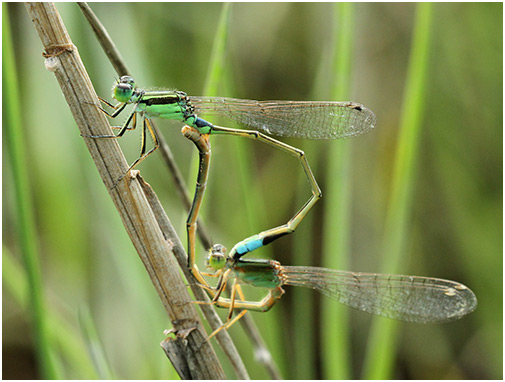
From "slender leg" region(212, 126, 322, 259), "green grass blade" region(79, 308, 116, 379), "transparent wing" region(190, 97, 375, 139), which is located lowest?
"green grass blade" region(79, 308, 116, 379)

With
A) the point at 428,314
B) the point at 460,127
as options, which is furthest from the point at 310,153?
the point at 428,314

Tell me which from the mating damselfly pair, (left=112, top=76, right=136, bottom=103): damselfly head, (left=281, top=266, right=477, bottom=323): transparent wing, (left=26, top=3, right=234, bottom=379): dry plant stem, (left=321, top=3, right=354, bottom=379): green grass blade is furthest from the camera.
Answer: (left=321, top=3, right=354, bottom=379): green grass blade

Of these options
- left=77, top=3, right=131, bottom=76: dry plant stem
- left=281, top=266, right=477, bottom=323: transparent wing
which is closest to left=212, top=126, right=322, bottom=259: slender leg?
left=281, top=266, right=477, bottom=323: transparent wing

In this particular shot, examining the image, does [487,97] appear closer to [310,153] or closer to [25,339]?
[310,153]

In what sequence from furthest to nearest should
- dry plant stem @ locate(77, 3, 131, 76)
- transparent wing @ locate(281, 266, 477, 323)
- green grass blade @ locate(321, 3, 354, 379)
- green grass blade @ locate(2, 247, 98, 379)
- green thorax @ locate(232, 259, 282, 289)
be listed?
green grass blade @ locate(2, 247, 98, 379) → green grass blade @ locate(321, 3, 354, 379) → transparent wing @ locate(281, 266, 477, 323) → green thorax @ locate(232, 259, 282, 289) → dry plant stem @ locate(77, 3, 131, 76)

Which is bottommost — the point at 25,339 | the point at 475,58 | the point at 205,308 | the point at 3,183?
the point at 205,308

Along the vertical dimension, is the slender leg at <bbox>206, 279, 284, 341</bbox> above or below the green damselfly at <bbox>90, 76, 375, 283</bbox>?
below

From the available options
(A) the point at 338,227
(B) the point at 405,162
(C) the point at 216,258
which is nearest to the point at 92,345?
(C) the point at 216,258

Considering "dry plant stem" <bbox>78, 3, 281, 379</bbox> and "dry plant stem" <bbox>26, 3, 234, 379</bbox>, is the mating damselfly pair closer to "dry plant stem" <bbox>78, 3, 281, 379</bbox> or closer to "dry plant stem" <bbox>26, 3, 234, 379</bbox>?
"dry plant stem" <bbox>78, 3, 281, 379</bbox>

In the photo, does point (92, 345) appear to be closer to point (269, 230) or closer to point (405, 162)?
point (269, 230)
